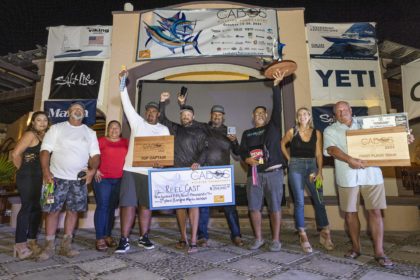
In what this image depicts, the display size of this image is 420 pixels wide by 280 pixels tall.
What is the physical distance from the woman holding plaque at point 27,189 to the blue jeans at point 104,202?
0.67m

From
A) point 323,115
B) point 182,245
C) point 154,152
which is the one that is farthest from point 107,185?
point 323,115

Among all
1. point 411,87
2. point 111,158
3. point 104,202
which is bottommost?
point 104,202

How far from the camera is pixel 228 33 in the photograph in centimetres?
625

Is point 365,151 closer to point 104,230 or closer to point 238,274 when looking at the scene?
point 238,274

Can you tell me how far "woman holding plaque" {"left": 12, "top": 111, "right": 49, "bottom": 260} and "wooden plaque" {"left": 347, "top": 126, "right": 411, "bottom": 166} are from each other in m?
3.69

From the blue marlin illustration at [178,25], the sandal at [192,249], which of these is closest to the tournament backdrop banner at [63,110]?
the blue marlin illustration at [178,25]

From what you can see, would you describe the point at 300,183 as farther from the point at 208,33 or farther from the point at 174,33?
the point at 174,33

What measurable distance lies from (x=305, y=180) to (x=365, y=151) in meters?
0.95

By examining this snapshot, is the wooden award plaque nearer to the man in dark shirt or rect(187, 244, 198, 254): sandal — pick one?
the man in dark shirt

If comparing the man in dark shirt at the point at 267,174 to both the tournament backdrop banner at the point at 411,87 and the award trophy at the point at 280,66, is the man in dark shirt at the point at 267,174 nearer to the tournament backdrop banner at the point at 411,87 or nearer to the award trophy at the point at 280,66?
the award trophy at the point at 280,66

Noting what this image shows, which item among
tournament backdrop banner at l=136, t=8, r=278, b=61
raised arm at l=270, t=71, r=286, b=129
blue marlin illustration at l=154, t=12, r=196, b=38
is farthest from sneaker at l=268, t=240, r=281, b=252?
blue marlin illustration at l=154, t=12, r=196, b=38

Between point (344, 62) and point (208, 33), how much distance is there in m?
3.32

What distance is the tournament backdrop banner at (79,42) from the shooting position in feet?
21.4

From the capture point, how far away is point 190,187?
3.37 metres
